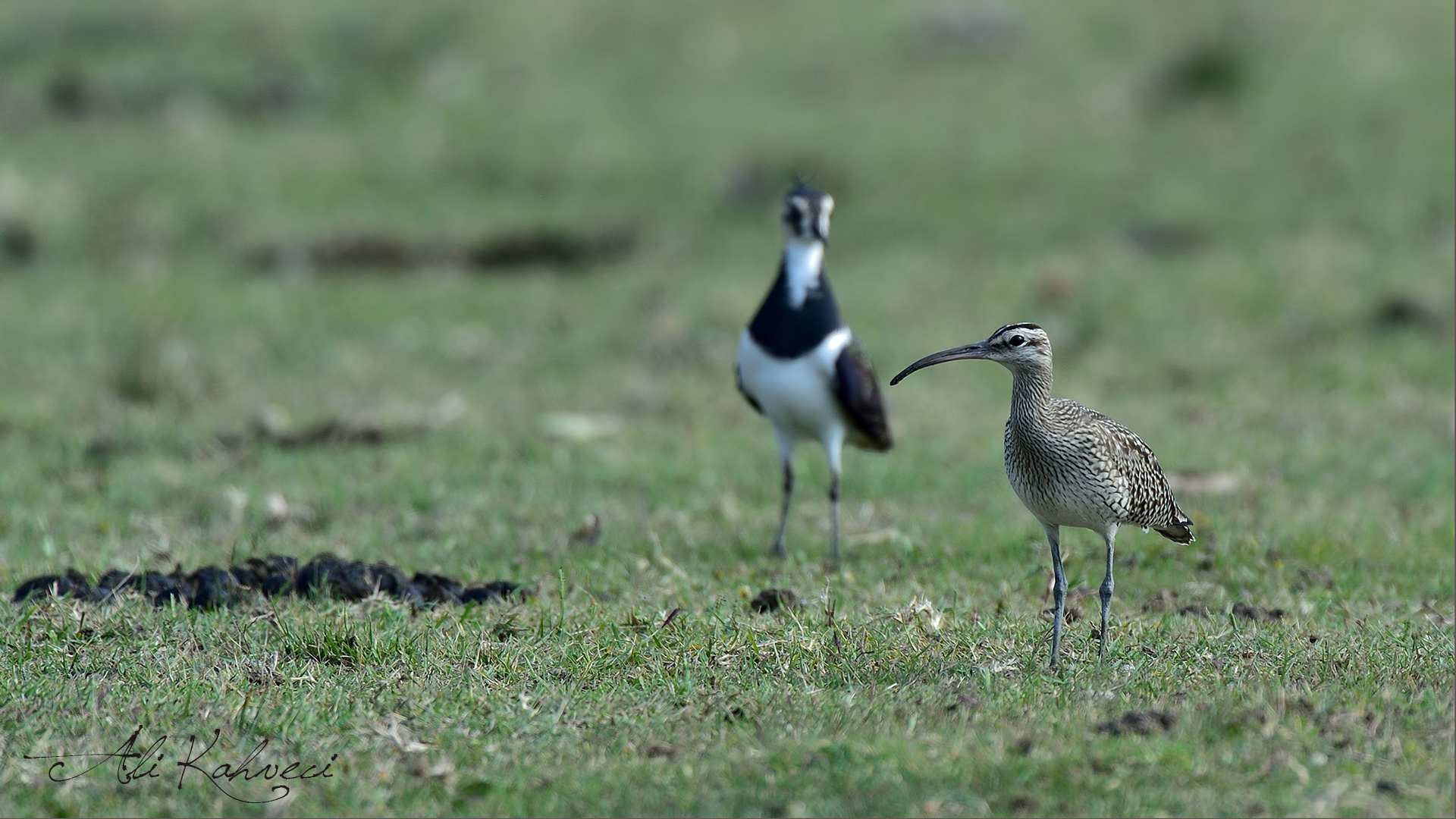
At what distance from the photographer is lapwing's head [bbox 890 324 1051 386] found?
5.57 metres

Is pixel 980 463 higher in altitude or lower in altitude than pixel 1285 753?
lower

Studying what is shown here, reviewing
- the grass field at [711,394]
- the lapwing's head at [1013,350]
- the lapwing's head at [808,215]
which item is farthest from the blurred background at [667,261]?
the lapwing's head at [1013,350]

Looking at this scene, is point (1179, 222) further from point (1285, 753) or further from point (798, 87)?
point (1285, 753)

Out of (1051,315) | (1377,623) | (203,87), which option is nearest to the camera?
(1377,623)

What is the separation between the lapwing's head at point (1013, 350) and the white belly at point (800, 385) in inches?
89.9

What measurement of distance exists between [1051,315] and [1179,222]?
2.51 meters

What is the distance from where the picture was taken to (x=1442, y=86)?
1609 cm

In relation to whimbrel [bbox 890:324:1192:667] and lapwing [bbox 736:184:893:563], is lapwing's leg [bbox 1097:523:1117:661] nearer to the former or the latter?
whimbrel [bbox 890:324:1192:667]

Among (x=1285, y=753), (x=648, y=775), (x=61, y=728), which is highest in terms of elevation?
(x=1285, y=753)

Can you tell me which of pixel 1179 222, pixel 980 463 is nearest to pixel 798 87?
pixel 1179 222

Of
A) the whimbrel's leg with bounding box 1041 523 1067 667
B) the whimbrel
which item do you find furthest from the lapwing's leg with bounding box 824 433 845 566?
the whimbrel

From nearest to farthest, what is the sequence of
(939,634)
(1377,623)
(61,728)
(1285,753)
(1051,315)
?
(1285,753)
(61,728)
(939,634)
(1377,623)
(1051,315)

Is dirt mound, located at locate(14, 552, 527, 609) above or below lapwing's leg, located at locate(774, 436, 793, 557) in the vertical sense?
below
